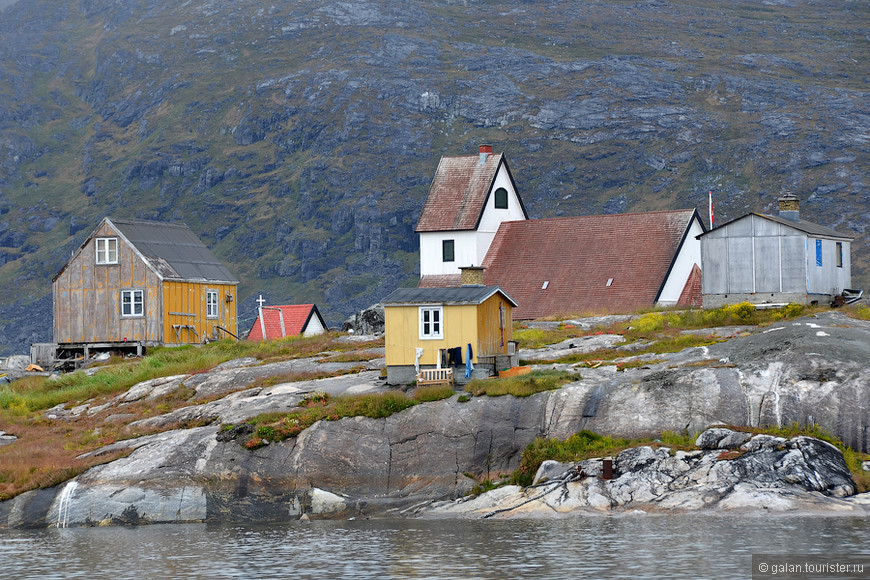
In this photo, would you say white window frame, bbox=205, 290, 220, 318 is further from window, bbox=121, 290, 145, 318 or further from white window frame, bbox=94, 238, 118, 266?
white window frame, bbox=94, 238, 118, 266

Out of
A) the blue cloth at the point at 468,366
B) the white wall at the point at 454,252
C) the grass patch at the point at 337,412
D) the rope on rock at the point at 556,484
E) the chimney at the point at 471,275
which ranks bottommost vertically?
the rope on rock at the point at 556,484

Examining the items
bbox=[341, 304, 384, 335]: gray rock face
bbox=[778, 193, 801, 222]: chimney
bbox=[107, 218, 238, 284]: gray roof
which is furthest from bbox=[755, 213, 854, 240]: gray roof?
bbox=[107, 218, 238, 284]: gray roof

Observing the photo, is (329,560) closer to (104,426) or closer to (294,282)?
(104,426)

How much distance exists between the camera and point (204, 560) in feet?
117

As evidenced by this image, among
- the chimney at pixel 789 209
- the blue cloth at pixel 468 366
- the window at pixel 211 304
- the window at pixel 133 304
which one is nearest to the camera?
the blue cloth at pixel 468 366

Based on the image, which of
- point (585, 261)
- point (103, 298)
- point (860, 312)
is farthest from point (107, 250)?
point (860, 312)

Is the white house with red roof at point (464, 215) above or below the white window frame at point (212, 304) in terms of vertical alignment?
above

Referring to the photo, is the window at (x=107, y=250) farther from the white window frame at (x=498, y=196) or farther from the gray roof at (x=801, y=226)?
the gray roof at (x=801, y=226)

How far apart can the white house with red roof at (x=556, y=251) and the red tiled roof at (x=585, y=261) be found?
56 millimetres

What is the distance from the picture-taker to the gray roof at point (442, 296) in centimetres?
4832

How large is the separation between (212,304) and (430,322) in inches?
1164

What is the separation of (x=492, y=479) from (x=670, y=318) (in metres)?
18.3

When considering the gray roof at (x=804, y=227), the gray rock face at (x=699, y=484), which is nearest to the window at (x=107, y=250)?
the gray roof at (x=804, y=227)

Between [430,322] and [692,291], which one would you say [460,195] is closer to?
[692,291]
